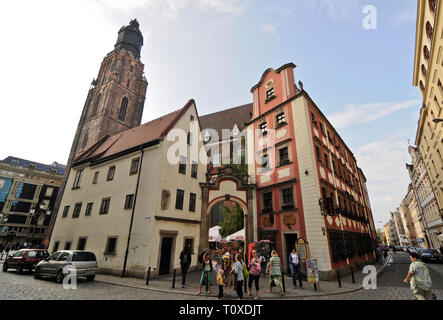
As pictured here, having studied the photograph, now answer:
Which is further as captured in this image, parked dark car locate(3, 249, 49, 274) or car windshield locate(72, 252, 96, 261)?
parked dark car locate(3, 249, 49, 274)

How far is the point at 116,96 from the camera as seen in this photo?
4578 centimetres

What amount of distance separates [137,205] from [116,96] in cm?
3954

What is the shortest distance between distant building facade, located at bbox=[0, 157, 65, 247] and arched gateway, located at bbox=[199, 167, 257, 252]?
1860 inches

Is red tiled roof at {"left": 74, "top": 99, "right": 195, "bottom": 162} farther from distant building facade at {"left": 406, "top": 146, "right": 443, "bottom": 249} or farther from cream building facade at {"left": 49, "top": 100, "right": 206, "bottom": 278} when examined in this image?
distant building facade at {"left": 406, "top": 146, "right": 443, "bottom": 249}

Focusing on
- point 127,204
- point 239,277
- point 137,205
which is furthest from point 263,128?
point 239,277

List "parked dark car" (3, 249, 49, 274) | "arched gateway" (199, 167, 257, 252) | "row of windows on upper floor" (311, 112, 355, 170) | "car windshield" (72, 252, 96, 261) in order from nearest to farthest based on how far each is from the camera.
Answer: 1. "car windshield" (72, 252, 96, 261)
2. "parked dark car" (3, 249, 49, 274)
3. "arched gateway" (199, 167, 257, 252)
4. "row of windows on upper floor" (311, 112, 355, 170)

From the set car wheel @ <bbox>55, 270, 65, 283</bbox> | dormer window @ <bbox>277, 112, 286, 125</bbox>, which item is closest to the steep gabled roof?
car wheel @ <bbox>55, 270, 65, 283</bbox>

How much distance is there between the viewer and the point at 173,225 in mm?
15344

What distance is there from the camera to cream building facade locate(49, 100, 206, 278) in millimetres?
14008

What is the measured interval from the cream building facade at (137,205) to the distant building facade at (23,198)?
38.8 metres

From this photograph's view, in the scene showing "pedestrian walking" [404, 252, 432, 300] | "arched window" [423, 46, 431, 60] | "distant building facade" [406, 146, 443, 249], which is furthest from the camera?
"distant building facade" [406, 146, 443, 249]

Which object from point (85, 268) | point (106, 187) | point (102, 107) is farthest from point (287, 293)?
point (102, 107)

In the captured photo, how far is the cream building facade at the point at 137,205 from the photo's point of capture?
14.0 m
